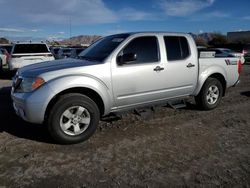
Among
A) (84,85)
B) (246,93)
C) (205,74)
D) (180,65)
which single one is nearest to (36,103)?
(84,85)

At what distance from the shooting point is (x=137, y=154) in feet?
14.7

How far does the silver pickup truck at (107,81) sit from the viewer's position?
473cm

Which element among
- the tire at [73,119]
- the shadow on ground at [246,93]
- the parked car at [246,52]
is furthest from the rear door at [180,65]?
the parked car at [246,52]

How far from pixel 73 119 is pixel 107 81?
0.87 meters

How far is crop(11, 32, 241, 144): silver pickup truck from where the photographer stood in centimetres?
473

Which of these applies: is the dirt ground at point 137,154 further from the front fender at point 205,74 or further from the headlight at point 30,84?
the headlight at point 30,84

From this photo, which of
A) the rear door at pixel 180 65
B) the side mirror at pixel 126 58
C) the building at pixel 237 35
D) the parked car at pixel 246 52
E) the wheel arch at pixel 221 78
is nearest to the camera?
the side mirror at pixel 126 58

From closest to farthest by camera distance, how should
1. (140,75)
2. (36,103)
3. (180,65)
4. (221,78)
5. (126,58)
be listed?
(36,103)
(126,58)
(140,75)
(180,65)
(221,78)

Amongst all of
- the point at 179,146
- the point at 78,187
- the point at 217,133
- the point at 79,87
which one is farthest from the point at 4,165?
the point at 217,133

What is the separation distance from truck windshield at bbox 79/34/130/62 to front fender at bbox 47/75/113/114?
478mm

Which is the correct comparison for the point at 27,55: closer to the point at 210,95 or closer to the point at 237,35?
the point at 210,95

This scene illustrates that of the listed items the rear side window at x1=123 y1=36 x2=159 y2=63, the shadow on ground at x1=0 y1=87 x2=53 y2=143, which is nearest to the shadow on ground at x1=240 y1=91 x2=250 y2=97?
the rear side window at x1=123 y1=36 x2=159 y2=63

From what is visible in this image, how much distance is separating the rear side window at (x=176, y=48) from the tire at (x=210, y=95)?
1.02 m

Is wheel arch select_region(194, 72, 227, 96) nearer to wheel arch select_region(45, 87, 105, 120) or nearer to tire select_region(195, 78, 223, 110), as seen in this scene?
tire select_region(195, 78, 223, 110)
